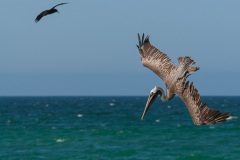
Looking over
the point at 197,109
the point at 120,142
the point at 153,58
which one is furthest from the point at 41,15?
the point at 120,142

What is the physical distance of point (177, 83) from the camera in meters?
19.2

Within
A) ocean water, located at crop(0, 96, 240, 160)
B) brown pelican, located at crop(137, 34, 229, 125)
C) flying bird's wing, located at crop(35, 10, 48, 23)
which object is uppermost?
flying bird's wing, located at crop(35, 10, 48, 23)

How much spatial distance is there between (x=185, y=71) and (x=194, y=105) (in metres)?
1.43

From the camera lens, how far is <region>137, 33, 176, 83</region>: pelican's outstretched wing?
2062 centimetres

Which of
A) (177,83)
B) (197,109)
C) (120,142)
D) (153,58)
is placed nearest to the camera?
(197,109)

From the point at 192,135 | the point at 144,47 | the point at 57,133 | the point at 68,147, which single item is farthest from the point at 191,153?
the point at 144,47

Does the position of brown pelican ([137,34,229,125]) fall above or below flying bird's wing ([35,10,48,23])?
below

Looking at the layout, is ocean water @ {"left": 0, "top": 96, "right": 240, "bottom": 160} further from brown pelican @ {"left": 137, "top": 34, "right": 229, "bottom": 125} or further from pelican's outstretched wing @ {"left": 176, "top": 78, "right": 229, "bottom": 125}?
pelican's outstretched wing @ {"left": 176, "top": 78, "right": 229, "bottom": 125}

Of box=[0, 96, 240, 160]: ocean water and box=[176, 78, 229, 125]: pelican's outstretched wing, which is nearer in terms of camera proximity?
box=[176, 78, 229, 125]: pelican's outstretched wing

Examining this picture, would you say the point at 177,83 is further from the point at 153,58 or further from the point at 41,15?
the point at 41,15

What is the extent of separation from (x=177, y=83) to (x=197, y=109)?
125cm

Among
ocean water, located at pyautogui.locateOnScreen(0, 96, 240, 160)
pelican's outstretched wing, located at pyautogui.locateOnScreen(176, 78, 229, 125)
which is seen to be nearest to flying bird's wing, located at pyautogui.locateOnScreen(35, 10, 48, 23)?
pelican's outstretched wing, located at pyautogui.locateOnScreen(176, 78, 229, 125)

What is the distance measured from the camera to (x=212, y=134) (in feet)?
242

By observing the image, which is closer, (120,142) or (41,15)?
(41,15)
